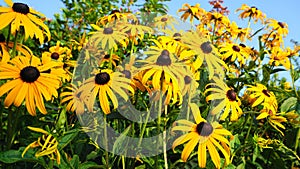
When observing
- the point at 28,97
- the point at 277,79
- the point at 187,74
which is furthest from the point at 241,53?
the point at 277,79

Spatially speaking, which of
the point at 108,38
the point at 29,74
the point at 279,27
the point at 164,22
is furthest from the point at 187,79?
the point at 279,27

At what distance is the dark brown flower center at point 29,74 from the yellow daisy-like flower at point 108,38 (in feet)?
1.55

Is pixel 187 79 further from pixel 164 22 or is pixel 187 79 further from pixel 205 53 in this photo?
pixel 164 22

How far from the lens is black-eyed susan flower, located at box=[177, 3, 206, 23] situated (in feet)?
10.0

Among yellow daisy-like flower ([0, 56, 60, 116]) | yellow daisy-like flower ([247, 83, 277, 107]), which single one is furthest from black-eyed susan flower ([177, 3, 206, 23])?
yellow daisy-like flower ([0, 56, 60, 116])

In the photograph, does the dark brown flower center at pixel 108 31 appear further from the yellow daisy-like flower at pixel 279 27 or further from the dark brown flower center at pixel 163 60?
the yellow daisy-like flower at pixel 279 27

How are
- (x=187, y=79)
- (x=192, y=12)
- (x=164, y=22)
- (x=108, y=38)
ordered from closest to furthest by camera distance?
(x=187, y=79) < (x=108, y=38) < (x=164, y=22) < (x=192, y=12)

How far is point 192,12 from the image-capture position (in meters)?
3.05

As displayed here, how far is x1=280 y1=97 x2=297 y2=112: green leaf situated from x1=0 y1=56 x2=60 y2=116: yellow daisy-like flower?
51.9 inches

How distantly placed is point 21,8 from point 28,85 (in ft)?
1.23

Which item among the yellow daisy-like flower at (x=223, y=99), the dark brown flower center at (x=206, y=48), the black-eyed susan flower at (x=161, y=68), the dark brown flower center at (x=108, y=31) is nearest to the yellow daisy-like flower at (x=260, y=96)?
the yellow daisy-like flower at (x=223, y=99)

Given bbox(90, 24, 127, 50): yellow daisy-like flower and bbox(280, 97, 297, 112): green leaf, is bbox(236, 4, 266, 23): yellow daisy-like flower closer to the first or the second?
bbox(280, 97, 297, 112): green leaf

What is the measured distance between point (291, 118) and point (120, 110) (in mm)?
949

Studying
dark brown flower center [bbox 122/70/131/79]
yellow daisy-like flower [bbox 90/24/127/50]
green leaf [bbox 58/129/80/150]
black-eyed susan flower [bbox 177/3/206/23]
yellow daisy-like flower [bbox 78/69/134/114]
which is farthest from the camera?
black-eyed susan flower [bbox 177/3/206/23]
